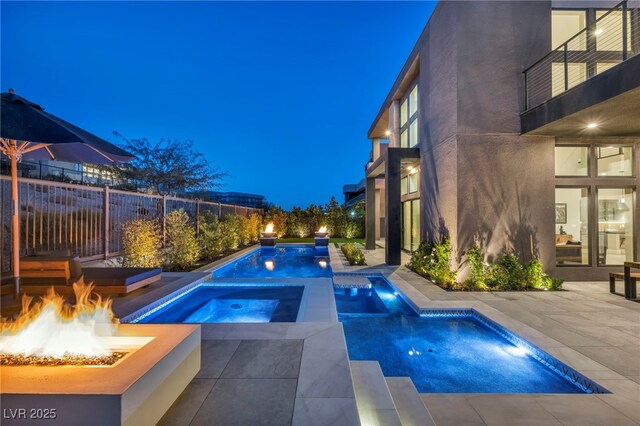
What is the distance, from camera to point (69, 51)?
131 ft

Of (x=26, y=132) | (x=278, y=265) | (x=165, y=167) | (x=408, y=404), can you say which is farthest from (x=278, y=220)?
(x=408, y=404)

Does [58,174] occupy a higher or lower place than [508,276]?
higher

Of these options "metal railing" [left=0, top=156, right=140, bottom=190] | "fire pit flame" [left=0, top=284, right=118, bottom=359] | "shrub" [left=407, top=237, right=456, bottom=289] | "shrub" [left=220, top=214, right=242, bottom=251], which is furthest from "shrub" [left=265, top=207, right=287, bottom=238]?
"fire pit flame" [left=0, top=284, right=118, bottom=359]

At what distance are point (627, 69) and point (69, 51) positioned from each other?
56.2m

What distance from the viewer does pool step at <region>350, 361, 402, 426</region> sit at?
7.81 ft

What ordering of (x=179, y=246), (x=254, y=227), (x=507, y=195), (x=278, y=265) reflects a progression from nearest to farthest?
1. (x=507, y=195)
2. (x=179, y=246)
3. (x=278, y=265)
4. (x=254, y=227)

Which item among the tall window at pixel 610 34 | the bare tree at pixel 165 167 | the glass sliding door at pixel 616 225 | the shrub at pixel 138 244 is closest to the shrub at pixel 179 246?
the shrub at pixel 138 244

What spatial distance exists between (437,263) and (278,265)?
574 centimetres

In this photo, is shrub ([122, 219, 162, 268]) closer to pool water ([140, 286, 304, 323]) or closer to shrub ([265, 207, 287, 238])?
pool water ([140, 286, 304, 323])

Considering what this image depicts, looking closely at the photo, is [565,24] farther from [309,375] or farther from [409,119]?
[309,375]

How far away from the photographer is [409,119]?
1168 cm

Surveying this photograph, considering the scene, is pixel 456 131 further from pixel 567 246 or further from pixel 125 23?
pixel 125 23

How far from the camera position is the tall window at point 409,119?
11028 mm

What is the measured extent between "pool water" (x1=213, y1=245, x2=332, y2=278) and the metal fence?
3.02 metres
